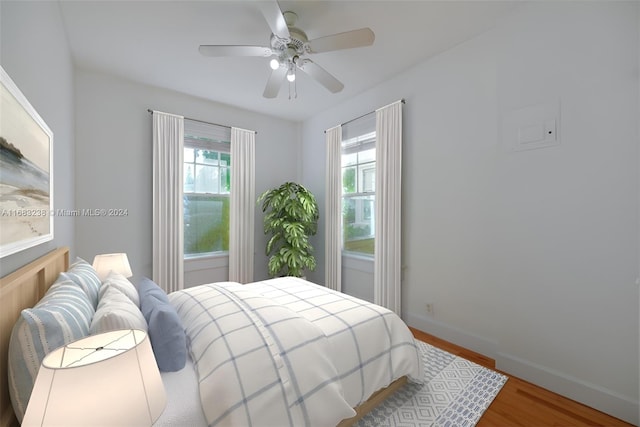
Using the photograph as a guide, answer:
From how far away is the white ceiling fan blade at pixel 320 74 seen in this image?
6.91ft

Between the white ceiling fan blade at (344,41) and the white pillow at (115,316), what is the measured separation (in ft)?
6.33

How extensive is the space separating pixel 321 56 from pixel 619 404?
3.37 m

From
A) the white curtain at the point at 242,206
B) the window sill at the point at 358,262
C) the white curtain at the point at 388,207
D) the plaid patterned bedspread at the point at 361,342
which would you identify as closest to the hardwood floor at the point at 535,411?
the plaid patterned bedspread at the point at 361,342

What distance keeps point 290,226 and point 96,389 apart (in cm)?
289

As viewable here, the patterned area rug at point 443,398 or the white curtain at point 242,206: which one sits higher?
the white curtain at point 242,206

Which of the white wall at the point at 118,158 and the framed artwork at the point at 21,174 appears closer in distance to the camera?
the framed artwork at the point at 21,174

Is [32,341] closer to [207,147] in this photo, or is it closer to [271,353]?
[271,353]

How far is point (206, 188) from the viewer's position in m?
3.61

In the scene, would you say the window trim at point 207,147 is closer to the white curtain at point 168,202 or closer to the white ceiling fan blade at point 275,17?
the white curtain at point 168,202

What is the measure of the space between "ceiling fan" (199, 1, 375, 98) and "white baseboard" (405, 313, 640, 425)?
101 inches

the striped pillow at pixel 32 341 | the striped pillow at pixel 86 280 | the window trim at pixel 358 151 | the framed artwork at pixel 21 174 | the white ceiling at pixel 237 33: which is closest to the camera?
the striped pillow at pixel 32 341

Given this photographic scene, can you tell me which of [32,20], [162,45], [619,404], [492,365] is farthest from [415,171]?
[32,20]

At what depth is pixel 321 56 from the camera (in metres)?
2.54

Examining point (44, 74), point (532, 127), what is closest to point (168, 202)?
point (44, 74)
